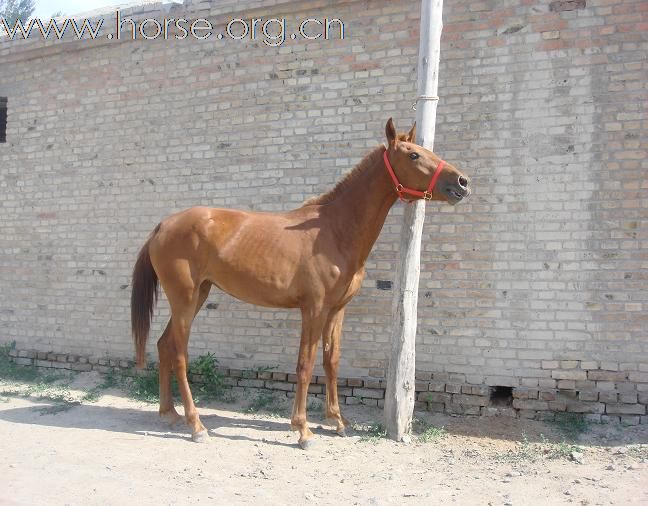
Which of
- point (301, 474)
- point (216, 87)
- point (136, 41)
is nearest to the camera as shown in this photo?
point (301, 474)

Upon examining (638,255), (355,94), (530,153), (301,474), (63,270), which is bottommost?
(301,474)

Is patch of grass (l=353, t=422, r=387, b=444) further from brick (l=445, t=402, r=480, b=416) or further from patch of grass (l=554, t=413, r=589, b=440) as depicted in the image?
patch of grass (l=554, t=413, r=589, b=440)

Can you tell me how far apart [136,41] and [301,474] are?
5.47 metres

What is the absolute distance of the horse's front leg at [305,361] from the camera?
483cm

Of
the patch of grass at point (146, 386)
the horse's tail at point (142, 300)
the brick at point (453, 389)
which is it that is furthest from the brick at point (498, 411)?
the patch of grass at point (146, 386)

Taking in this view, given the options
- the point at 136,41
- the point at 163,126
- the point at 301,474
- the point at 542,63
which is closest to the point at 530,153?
the point at 542,63

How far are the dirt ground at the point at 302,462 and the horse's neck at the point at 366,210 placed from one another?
5.12 feet

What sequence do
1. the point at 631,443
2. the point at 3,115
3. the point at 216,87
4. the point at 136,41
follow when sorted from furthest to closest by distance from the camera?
the point at 3,115, the point at 136,41, the point at 216,87, the point at 631,443

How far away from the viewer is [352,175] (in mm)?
5148

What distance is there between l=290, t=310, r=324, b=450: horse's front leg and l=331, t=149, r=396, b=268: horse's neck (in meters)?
0.59

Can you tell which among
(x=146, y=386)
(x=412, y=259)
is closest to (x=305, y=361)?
(x=412, y=259)

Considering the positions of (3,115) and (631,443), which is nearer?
(631,443)

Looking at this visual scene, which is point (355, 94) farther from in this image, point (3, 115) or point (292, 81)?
point (3, 115)

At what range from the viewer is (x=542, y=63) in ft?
18.3
